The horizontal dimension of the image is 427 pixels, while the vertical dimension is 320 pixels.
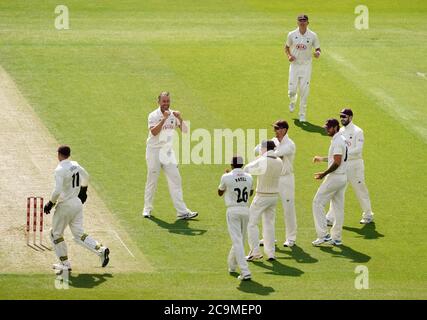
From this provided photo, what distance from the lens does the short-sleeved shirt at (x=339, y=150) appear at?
90.0 feet

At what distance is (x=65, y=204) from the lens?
83.6ft

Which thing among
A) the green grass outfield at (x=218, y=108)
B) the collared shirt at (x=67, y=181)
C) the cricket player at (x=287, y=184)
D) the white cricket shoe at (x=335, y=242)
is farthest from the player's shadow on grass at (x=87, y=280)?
the white cricket shoe at (x=335, y=242)

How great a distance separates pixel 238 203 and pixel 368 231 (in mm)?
4650

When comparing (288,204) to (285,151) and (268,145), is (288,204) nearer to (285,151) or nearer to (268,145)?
(285,151)

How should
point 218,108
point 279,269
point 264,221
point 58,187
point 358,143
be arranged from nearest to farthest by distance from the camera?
point 58,187 → point 279,269 → point 264,221 → point 358,143 → point 218,108

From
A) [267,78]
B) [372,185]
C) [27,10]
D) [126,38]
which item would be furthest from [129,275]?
[27,10]

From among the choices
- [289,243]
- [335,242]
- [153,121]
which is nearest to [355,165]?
[335,242]

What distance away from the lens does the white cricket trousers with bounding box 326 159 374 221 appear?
29.3 meters

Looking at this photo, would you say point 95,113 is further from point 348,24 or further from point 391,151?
point 348,24

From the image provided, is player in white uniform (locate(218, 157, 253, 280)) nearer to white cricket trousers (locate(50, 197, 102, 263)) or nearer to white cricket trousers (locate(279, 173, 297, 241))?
white cricket trousers (locate(279, 173, 297, 241))

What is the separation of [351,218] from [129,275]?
21.3ft

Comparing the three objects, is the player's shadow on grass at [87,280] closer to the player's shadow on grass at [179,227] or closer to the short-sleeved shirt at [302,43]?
the player's shadow on grass at [179,227]

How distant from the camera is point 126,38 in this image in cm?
4159

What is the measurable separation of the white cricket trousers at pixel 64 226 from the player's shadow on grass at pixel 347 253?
516 cm
